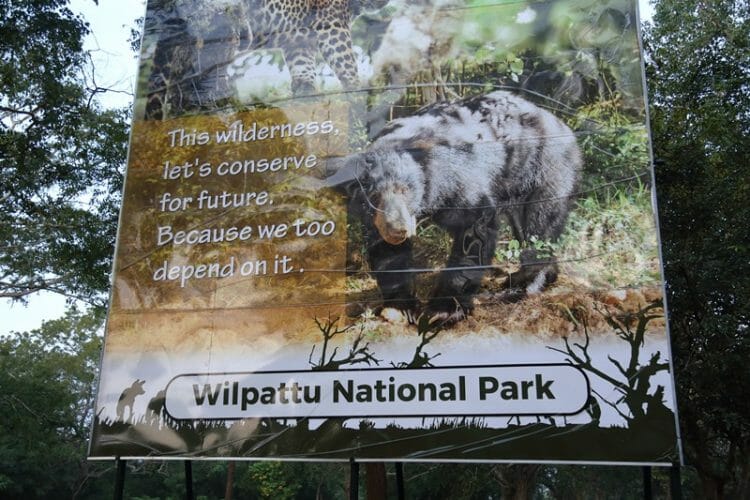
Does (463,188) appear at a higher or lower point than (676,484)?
higher

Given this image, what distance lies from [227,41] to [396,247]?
2.25 m

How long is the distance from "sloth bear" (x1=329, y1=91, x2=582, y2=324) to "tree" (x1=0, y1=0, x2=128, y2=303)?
160 inches

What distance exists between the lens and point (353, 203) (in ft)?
15.1

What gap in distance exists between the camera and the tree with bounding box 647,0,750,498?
6770 millimetres

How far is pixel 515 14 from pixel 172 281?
2959 mm

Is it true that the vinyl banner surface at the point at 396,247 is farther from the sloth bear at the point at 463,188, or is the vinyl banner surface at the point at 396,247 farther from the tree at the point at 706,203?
the tree at the point at 706,203

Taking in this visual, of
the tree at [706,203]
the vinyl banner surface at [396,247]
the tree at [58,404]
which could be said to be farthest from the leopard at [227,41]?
the tree at [58,404]

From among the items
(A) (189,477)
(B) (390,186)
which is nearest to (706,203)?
(B) (390,186)

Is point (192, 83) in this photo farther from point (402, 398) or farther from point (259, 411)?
point (402, 398)

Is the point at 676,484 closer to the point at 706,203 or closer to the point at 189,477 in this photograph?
the point at 189,477

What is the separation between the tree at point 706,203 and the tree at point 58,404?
11748 millimetres

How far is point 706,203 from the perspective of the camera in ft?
23.4

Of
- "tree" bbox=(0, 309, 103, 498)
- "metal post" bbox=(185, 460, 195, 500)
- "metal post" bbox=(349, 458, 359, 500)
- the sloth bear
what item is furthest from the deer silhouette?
"tree" bbox=(0, 309, 103, 498)

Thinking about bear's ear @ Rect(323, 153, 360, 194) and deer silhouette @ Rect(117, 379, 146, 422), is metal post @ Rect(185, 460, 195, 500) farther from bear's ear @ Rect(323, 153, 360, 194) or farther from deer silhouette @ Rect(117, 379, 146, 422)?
bear's ear @ Rect(323, 153, 360, 194)
